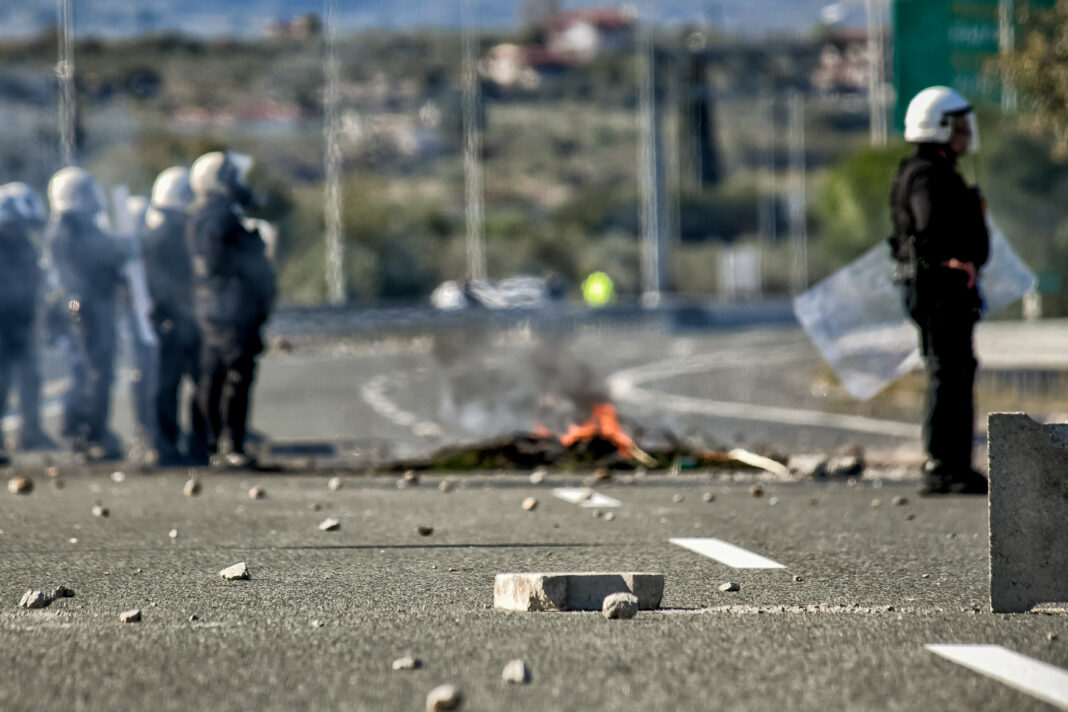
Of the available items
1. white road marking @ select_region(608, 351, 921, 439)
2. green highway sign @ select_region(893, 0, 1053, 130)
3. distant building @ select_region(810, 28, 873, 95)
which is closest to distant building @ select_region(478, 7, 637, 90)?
distant building @ select_region(810, 28, 873, 95)

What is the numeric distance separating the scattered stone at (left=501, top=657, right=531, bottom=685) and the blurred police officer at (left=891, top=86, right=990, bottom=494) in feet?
19.2

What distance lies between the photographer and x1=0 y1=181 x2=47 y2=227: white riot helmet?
1478 centimetres

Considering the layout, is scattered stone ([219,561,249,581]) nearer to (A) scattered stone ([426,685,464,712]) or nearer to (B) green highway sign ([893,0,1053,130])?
(A) scattered stone ([426,685,464,712])

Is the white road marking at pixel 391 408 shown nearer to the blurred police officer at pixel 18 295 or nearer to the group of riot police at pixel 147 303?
the group of riot police at pixel 147 303

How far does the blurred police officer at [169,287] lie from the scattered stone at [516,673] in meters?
8.98

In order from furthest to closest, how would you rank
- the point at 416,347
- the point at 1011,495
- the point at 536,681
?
the point at 416,347 < the point at 1011,495 < the point at 536,681

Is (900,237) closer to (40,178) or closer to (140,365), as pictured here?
(140,365)

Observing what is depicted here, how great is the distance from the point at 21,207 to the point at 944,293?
289 inches

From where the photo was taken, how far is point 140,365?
1523 cm

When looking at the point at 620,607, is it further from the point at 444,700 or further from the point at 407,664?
→ the point at 444,700

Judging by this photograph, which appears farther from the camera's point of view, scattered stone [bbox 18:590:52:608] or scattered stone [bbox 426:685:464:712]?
scattered stone [bbox 18:590:52:608]

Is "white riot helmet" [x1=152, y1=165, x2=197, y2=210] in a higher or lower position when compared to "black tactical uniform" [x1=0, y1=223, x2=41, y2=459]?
higher

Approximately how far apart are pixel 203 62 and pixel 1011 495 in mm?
122028

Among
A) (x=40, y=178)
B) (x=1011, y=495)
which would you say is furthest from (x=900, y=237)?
(x=40, y=178)
